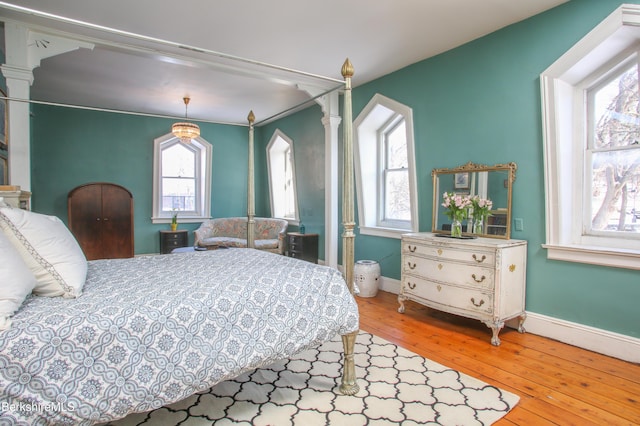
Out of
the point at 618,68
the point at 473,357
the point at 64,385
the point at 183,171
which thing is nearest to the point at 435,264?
the point at 473,357

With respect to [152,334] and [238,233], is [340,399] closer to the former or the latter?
[152,334]

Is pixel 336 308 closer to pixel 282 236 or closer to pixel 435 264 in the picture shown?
pixel 435 264

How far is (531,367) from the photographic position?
98.8 inches

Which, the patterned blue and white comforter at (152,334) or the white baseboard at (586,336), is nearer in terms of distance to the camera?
the patterned blue and white comforter at (152,334)

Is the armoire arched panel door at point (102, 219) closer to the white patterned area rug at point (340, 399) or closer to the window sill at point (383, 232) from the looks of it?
the window sill at point (383, 232)

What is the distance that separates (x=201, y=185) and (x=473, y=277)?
5739 mm

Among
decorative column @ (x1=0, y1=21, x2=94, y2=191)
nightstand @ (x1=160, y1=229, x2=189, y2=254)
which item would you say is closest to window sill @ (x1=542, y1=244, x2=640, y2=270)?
decorative column @ (x1=0, y1=21, x2=94, y2=191)

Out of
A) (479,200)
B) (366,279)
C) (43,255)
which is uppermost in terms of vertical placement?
(479,200)

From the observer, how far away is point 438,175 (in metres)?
3.87

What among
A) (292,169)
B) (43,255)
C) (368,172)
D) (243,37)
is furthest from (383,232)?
(43,255)

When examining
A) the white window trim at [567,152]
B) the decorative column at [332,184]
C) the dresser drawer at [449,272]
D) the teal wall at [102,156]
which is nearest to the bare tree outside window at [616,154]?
the white window trim at [567,152]

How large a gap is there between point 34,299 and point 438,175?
11.4 ft

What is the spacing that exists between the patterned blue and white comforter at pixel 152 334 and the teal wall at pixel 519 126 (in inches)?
78.0

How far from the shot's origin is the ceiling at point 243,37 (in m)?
2.89
